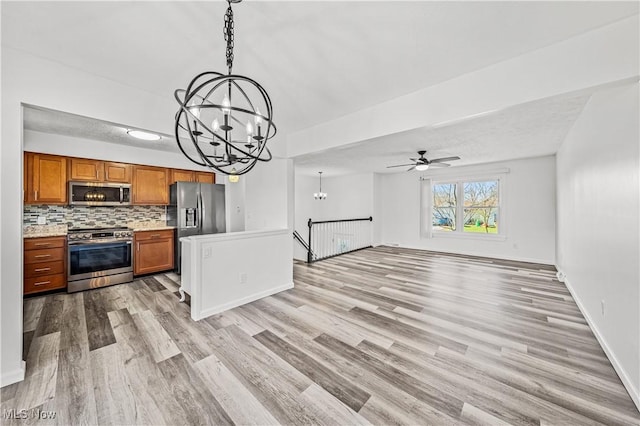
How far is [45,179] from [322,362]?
479cm

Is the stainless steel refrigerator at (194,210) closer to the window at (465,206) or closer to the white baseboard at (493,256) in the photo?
the white baseboard at (493,256)

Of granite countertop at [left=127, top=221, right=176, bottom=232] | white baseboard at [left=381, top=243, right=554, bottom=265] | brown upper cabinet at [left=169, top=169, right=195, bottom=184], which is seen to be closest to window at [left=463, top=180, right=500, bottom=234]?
white baseboard at [left=381, top=243, right=554, bottom=265]

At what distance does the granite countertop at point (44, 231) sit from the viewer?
12.0ft

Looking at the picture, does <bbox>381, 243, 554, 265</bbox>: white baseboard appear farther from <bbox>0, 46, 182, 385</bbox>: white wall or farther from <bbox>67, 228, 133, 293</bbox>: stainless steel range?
<bbox>0, 46, 182, 385</bbox>: white wall

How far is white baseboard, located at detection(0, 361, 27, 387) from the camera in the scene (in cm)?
180

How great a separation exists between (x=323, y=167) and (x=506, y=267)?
4.75m

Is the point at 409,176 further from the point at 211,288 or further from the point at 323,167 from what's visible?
the point at 211,288

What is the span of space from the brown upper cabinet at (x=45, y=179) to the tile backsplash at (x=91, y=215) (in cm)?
34

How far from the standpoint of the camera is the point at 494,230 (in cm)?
608

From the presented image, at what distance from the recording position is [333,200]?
29.0ft

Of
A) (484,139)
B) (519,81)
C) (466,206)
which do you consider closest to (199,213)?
(519,81)

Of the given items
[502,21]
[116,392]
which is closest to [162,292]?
[116,392]

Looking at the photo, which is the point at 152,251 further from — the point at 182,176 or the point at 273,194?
the point at 273,194

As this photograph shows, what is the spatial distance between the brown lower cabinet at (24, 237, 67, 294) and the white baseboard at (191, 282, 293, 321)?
8.66 ft
